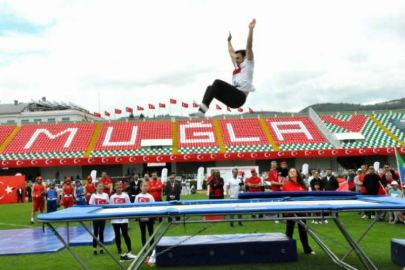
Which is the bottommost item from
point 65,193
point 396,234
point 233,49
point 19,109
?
point 396,234

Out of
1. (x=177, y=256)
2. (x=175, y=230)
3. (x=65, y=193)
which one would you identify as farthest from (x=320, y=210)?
(x=65, y=193)

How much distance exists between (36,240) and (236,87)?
276 inches

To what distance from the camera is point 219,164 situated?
3506cm

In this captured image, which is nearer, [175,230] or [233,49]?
[233,49]

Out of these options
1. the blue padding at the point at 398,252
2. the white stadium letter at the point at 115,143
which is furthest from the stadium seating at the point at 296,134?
the blue padding at the point at 398,252

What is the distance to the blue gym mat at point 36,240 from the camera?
373 inches

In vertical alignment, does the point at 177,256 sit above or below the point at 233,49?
below

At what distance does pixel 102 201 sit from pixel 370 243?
5401 mm

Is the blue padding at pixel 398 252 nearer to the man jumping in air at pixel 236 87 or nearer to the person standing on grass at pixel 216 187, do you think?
the man jumping in air at pixel 236 87

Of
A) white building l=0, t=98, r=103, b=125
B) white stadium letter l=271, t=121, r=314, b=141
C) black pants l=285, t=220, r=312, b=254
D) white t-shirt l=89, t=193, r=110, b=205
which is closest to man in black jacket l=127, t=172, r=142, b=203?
white t-shirt l=89, t=193, r=110, b=205

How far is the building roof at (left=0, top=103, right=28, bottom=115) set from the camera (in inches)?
2766

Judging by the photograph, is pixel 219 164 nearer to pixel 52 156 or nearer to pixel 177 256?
pixel 52 156

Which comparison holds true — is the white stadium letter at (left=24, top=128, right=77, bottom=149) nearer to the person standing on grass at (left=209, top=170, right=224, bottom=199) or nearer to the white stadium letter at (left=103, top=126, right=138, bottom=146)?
the white stadium letter at (left=103, top=126, right=138, bottom=146)

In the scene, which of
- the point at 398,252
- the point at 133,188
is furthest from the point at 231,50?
the point at 133,188
